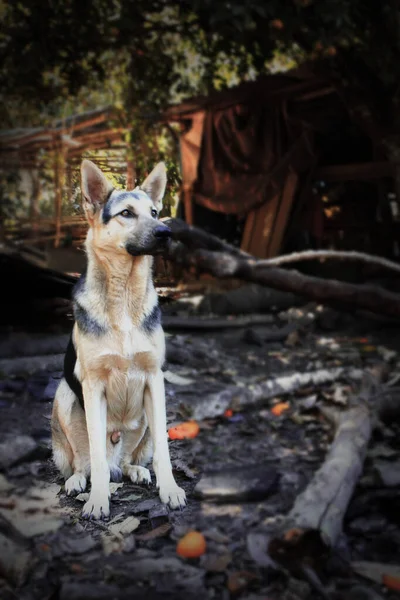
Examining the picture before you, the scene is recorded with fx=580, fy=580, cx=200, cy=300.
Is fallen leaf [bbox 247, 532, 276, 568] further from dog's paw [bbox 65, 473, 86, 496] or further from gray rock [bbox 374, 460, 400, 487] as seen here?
gray rock [bbox 374, 460, 400, 487]

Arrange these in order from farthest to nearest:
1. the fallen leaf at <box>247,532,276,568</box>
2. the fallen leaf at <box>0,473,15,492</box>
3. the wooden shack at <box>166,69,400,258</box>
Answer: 1. the wooden shack at <box>166,69,400,258</box>
2. the fallen leaf at <box>247,532,276,568</box>
3. the fallen leaf at <box>0,473,15,492</box>

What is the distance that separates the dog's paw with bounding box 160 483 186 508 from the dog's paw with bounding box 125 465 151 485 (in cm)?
5

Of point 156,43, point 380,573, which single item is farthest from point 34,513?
point 156,43

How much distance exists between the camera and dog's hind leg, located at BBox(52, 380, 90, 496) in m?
0.85

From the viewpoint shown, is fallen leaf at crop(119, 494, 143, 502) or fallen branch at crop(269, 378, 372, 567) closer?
fallen leaf at crop(119, 494, 143, 502)

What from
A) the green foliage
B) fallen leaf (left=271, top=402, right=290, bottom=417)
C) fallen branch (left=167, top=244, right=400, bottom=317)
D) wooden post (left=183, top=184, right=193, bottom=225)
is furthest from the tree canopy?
wooden post (left=183, top=184, right=193, bottom=225)

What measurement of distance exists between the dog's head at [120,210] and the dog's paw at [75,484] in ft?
1.14

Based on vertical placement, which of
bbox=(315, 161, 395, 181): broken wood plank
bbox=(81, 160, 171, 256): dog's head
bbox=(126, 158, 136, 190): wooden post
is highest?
bbox=(315, 161, 395, 181): broken wood plank

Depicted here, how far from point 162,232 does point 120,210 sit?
0.07m

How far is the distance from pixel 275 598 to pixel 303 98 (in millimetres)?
11100

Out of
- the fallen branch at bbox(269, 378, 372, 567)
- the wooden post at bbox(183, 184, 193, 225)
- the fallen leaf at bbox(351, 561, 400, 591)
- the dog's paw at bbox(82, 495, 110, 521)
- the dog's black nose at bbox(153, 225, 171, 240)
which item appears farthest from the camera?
the wooden post at bbox(183, 184, 193, 225)

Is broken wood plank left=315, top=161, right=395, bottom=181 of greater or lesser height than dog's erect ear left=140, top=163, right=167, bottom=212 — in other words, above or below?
above

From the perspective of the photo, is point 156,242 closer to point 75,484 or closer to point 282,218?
point 75,484

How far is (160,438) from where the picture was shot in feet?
2.68
